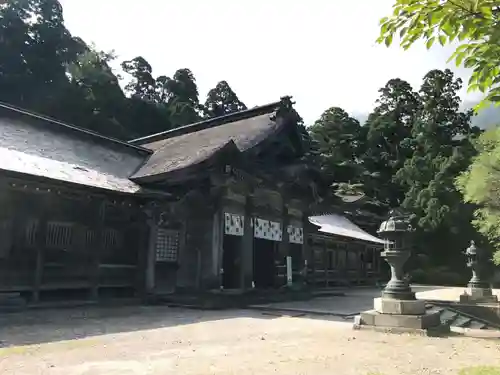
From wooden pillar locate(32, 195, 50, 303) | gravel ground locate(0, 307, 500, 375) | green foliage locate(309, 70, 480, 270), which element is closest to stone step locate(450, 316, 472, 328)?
gravel ground locate(0, 307, 500, 375)

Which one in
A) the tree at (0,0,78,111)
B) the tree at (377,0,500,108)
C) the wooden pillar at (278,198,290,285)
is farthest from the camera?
the tree at (0,0,78,111)

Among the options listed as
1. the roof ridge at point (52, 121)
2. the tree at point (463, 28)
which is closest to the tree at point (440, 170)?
the roof ridge at point (52, 121)

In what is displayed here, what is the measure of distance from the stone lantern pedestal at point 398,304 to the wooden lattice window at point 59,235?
833cm

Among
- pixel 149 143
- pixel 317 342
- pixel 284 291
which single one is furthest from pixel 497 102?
pixel 149 143

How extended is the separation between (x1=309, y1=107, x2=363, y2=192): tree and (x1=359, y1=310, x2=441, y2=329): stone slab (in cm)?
4217

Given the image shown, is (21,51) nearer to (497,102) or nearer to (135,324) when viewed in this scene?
(135,324)

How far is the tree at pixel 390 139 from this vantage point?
49.3 metres

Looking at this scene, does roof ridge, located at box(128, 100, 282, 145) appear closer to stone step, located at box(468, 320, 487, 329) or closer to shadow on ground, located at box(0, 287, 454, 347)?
shadow on ground, located at box(0, 287, 454, 347)

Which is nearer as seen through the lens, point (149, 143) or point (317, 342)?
point (317, 342)

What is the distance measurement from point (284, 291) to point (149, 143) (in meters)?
10.3

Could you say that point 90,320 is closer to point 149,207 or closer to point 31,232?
point 31,232

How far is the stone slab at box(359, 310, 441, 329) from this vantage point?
8961mm

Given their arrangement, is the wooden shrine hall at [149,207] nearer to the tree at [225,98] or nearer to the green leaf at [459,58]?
the green leaf at [459,58]

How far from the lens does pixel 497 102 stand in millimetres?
3709
